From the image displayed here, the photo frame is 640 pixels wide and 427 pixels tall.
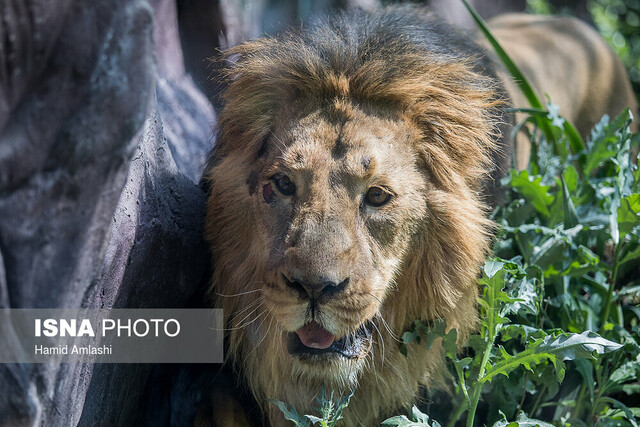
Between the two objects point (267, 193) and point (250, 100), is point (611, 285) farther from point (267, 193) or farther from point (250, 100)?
point (250, 100)

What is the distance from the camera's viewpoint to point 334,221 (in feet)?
7.66

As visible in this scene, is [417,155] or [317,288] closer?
[317,288]

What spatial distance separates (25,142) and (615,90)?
4.34m

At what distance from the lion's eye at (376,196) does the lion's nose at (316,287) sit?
330 millimetres

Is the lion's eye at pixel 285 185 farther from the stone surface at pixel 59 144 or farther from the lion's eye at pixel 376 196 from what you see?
the stone surface at pixel 59 144

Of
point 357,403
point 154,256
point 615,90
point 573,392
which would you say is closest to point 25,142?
point 154,256

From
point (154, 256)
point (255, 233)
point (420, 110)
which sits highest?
point (420, 110)

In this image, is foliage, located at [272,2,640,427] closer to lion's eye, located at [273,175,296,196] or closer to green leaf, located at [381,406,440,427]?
green leaf, located at [381,406,440,427]

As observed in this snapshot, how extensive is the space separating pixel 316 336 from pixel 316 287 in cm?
27

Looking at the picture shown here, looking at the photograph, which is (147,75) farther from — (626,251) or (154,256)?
(626,251)

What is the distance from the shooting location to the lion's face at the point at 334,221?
2.28 m

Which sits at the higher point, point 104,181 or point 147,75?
point 147,75

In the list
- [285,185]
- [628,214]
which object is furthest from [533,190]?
[285,185]

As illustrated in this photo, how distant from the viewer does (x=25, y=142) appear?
5.65 ft
